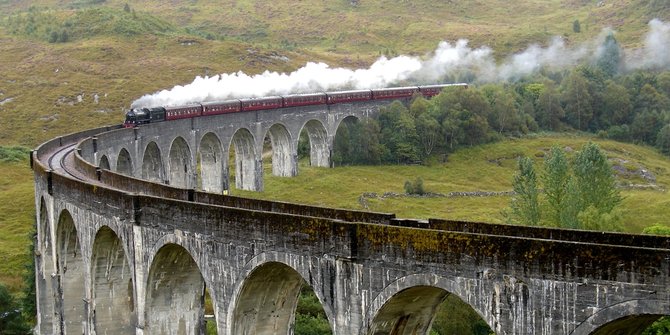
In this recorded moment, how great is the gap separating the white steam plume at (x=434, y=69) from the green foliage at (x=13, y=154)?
1623 cm

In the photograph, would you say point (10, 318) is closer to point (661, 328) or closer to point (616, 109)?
point (661, 328)

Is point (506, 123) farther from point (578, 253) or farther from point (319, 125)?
point (578, 253)

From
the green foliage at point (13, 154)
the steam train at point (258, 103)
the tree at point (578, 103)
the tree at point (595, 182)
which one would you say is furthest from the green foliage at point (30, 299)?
the tree at point (578, 103)

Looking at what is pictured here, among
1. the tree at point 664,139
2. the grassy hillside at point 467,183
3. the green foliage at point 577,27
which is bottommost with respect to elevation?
the grassy hillside at point 467,183

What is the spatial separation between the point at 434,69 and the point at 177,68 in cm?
4673

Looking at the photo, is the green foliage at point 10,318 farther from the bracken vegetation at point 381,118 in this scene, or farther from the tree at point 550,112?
the tree at point 550,112

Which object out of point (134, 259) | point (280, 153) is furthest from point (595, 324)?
point (280, 153)

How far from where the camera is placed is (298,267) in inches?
1068

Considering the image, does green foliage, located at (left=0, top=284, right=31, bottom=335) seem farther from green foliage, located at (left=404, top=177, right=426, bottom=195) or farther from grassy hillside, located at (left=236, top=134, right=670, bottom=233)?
green foliage, located at (left=404, top=177, right=426, bottom=195)

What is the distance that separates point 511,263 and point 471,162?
81.7 m

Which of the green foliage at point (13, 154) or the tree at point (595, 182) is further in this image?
the green foliage at point (13, 154)

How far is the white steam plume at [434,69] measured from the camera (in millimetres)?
109800

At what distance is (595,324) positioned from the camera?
20.7 meters

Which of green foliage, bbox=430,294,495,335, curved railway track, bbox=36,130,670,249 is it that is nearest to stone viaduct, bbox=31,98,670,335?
curved railway track, bbox=36,130,670,249
